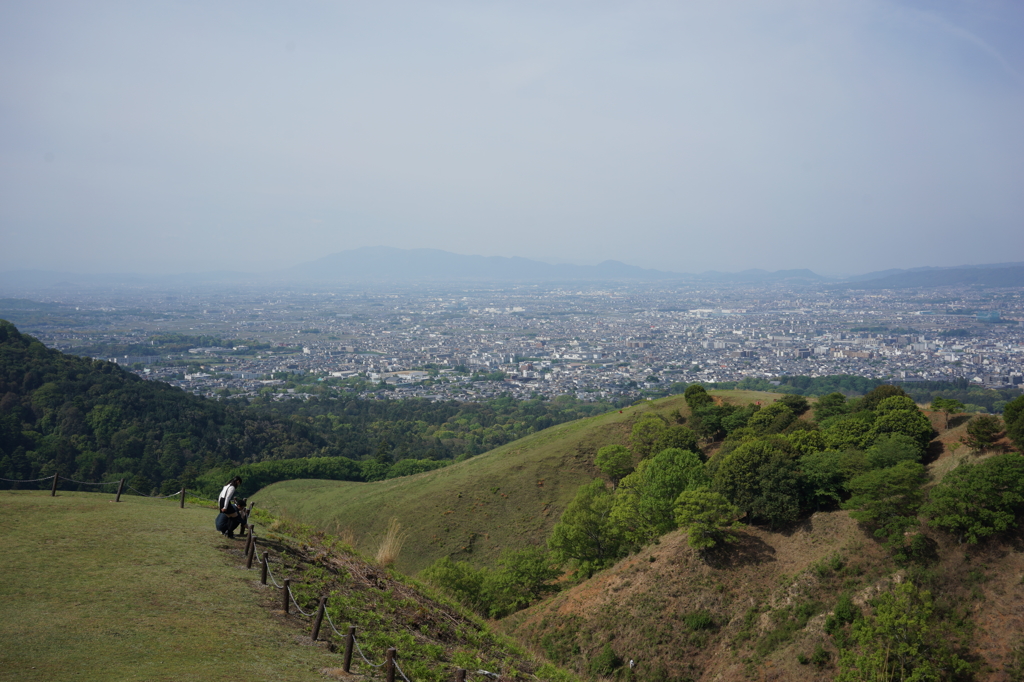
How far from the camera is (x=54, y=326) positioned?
576 ft

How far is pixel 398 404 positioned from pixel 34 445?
55.9 m

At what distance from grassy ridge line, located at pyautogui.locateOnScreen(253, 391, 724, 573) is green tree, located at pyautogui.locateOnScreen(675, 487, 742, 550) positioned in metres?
14.5

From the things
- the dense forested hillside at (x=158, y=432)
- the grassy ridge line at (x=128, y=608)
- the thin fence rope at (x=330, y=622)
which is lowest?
the dense forested hillside at (x=158, y=432)

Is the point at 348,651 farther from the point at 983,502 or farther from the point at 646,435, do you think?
the point at 646,435

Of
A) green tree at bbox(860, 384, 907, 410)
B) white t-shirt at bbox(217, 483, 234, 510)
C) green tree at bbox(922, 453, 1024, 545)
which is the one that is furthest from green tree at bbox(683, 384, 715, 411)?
white t-shirt at bbox(217, 483, 234, 510)

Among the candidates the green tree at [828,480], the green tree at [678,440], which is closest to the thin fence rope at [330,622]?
the green tree at [828,480]

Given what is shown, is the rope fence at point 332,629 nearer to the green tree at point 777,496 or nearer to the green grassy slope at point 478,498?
the green tree at point 777,496

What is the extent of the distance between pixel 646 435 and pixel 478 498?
542 inches

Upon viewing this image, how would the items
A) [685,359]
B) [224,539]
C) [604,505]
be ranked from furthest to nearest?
1. [685,359]
2. [604,505]
3. [224,539]

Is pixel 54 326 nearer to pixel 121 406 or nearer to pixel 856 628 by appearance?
pixel 121 406

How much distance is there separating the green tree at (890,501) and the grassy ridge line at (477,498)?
→ 805 inches

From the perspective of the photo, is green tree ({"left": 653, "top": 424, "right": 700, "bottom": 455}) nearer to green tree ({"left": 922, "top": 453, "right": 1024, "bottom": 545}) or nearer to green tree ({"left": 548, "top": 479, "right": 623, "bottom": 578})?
green tree ({"left": 548, "top": 479, "right": 623, "bottom": 578})

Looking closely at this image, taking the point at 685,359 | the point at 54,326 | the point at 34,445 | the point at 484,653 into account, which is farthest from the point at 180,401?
the point at 54,326

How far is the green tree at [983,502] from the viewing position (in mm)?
19938
